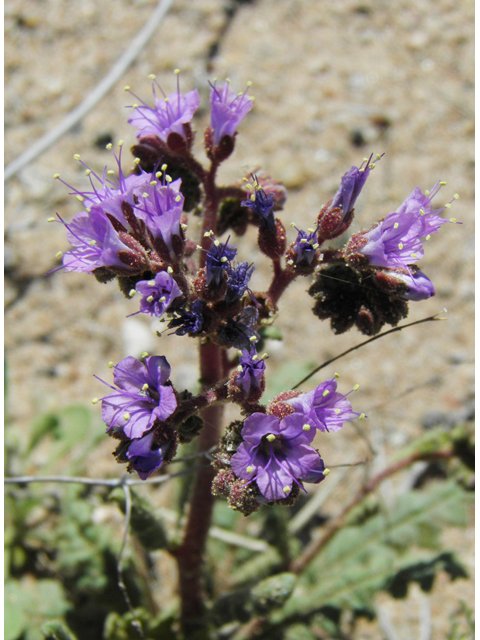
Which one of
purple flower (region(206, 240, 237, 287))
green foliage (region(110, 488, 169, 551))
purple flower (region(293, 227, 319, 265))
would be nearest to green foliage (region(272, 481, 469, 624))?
green foliage (region(110, 488, 169, 551))

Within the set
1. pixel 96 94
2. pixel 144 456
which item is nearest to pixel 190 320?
pixel 144 456

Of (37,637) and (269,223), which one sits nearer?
(269,223)

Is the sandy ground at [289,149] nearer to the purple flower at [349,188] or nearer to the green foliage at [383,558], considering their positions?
the green foliage at [383,558]

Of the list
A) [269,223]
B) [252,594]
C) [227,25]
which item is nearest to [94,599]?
[252,594]

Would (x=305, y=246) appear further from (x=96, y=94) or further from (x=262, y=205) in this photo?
(x=96, y=94)

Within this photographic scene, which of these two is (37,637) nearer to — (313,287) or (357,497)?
(357,497)

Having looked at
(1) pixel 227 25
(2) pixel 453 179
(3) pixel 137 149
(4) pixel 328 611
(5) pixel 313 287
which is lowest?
(4) pixel 328 611

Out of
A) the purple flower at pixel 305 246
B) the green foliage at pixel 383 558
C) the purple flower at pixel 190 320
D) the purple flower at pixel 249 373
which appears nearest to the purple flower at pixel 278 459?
the purple flower at pixel 249 373
